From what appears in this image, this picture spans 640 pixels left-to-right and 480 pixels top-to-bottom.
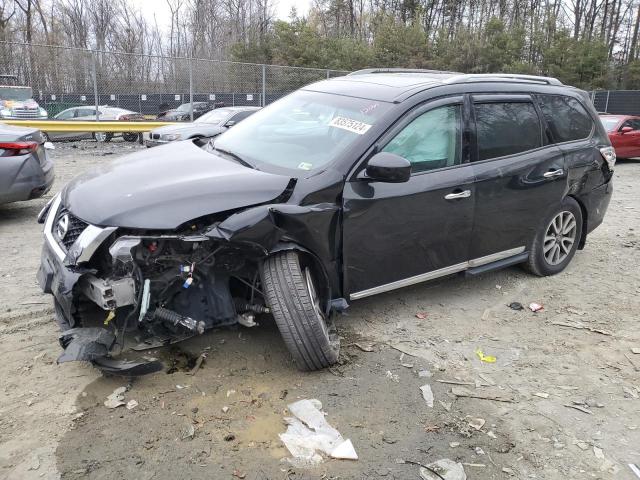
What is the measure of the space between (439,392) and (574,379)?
962 mm

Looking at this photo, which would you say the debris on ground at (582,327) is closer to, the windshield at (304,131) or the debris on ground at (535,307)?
the debris on ground at (535,307)

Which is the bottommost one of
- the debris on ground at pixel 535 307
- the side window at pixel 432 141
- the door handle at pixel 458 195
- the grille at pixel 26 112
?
the debris on ground at pixel 535 307

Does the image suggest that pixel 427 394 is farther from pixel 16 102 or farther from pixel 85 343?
pixel 16 102

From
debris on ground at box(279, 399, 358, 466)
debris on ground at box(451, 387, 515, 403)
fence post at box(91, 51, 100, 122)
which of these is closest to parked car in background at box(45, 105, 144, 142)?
fence post at box(91, 51, 100, 122)

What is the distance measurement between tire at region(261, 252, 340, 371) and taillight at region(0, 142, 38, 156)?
14.1ft

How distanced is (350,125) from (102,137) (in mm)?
15363

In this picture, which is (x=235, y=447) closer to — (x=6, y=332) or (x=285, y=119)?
(x=6, y=332)

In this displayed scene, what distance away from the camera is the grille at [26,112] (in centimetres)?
1566

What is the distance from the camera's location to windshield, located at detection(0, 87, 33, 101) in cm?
1596

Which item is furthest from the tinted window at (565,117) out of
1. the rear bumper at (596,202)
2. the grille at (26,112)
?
the grille at (26,112)

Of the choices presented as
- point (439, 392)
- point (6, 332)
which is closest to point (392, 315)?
point (439, 392)

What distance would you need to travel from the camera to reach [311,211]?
3.31m

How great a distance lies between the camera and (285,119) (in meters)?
4.33

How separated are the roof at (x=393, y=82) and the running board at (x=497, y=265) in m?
1.50
